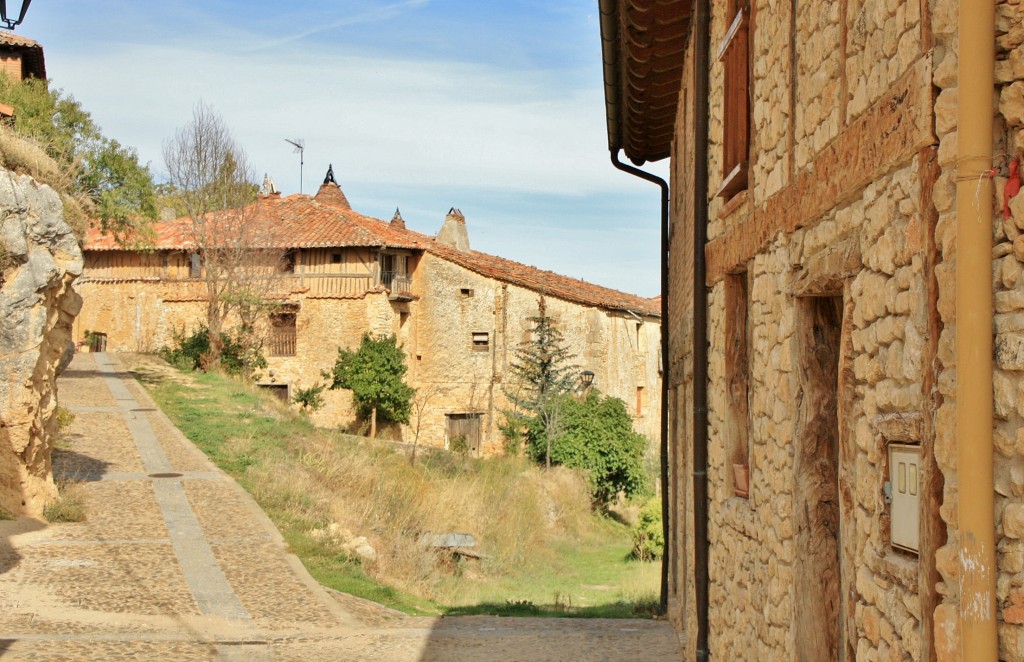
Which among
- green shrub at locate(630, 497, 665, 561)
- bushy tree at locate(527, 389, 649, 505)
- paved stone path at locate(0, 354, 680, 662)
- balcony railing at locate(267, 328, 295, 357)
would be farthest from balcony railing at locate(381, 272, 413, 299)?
paved stone path at locate(0, 354, 680, 662)

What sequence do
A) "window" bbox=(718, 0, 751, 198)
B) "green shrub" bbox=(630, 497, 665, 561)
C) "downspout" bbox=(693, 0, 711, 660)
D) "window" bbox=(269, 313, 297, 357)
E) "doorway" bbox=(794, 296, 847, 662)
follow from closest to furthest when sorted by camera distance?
1. "doorway" bbox=(794, 296, 847, 662)
2. "window" bbox=(718, 0, 751, 198)
3. "downspout" bbox=(693, 0, 711, 660)
4. "green shrub" bbox=(630, 497, 665, 561)
5. "window" bbox=(269, 313, 297, 357)

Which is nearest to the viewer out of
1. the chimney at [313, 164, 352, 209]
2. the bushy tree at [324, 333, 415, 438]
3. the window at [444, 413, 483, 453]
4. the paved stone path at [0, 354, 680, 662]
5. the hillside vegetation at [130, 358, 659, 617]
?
the paved stone path at [0, 354, 680, 662]

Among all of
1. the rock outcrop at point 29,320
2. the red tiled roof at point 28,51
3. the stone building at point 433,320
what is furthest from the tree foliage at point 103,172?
the rock outcrop at point 29,320

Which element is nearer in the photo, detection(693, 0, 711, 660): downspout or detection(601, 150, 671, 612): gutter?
detection(693, 0, 711, 660): downspout

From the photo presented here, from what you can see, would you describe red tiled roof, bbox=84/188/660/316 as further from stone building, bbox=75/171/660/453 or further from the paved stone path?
the paved stone path

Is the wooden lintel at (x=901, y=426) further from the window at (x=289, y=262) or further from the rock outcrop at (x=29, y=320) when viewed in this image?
the window at (x=289, y=262)

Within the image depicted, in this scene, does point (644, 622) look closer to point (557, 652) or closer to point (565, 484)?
point (557, 652)

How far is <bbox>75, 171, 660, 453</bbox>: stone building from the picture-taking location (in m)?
31.5

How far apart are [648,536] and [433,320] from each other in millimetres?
14753

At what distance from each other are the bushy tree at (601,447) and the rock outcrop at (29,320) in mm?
14134

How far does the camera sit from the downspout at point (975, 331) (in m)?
2.58

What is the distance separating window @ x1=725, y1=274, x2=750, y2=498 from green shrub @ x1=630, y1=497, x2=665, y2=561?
523 inches

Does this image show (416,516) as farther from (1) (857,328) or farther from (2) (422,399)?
(2) (422,399)

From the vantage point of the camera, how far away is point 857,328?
12.4 feet
